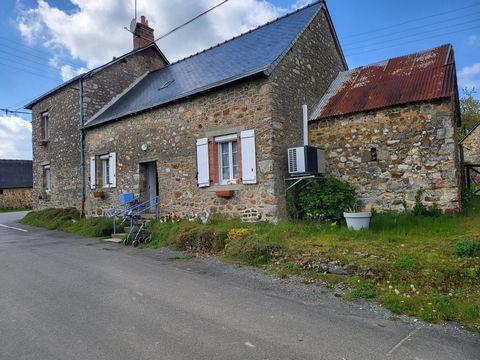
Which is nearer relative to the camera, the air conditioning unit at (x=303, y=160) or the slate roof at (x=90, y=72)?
the air conditioning unit at (x=303, y=160)

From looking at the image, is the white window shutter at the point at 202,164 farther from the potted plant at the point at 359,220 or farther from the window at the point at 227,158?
the potted plant at the point at 359,220

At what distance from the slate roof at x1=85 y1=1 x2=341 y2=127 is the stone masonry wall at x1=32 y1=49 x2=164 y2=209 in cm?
63

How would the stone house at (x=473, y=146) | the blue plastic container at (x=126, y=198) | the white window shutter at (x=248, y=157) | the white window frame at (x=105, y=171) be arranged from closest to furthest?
the white window shutter at (x=248, y=157) < the blue plastic container at (x=126, y=198) < the white window frame at (x=105, y=171) < the stone house at (x=473, y=146)

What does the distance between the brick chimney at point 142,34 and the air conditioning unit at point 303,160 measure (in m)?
11.5

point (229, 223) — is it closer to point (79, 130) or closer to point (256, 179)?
point (256, 179)

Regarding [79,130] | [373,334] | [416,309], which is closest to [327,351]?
[373,334]

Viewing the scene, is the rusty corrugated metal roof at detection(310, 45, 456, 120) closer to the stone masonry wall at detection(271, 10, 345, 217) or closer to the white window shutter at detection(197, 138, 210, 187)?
the stone masonry wall at detection(271, 10, 345, 217)

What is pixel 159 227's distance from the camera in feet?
31.1

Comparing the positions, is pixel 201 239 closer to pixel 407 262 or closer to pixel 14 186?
pixel 407 262

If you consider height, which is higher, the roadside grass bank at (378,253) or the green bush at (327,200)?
the green bush at (327,200)

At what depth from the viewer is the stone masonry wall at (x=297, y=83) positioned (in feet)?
27.9

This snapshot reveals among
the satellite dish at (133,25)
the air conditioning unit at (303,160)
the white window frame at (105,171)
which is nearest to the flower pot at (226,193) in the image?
the air conditioning unit at (303,160)

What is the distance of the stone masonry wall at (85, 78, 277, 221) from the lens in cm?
842

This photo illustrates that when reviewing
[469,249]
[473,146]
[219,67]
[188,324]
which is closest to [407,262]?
[469,249]
